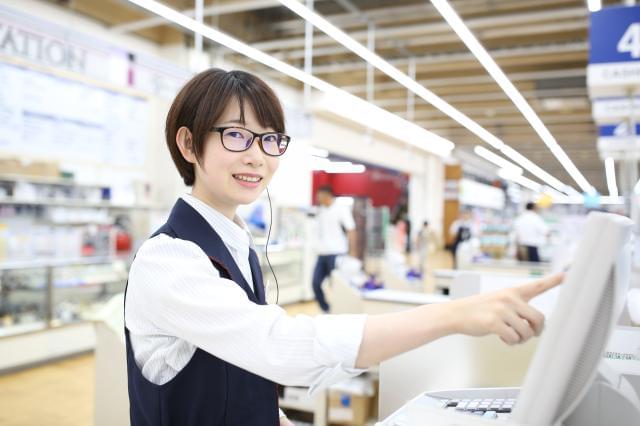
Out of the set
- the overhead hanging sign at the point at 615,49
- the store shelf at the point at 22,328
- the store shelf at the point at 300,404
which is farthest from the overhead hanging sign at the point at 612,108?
the store shelf at the point at 22,328

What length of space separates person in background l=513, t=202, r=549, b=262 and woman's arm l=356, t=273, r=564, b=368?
9.17 meters

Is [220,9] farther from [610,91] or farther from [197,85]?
[197,85]

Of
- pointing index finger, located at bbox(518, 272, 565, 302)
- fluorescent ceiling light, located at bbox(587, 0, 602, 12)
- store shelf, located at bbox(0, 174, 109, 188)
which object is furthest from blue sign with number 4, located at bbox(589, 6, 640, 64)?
store shelf, located at bbox(0, 174, 109, 188)

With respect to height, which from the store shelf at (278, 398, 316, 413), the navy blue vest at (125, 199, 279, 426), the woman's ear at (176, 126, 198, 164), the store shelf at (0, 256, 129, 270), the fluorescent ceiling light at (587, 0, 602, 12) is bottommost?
the store shelf at (278, 398, 316, 413)

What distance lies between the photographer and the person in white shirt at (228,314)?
0.80 meters

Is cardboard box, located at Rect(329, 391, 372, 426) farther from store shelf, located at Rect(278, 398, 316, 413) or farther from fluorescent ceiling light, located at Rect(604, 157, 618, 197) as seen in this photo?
fluorescent ceiling light, located at Rect(604, 157, 618, 197)

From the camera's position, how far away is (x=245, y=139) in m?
1.16

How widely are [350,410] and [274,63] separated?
125 inches

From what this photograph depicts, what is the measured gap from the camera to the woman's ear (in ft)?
3.93

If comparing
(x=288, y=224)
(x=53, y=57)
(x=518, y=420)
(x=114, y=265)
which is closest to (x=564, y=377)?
(x=518, y=420)

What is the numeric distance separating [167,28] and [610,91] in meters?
6.26

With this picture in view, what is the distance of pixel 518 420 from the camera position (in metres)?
0.69

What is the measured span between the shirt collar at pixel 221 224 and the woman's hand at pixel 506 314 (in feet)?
2.01

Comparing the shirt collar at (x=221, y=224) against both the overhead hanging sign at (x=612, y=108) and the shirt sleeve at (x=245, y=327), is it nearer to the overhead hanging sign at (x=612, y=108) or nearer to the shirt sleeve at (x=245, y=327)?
the shirt sleeve at (x=245, y=327)
